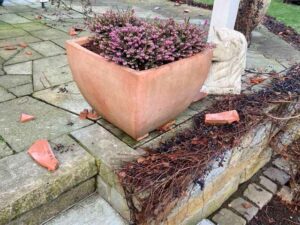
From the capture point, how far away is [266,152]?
2.52 meters

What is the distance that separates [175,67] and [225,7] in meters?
1.25

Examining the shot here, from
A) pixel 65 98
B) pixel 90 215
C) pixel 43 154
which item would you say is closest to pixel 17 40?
pixel 65 98

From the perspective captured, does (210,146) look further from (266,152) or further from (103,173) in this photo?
(266,152)

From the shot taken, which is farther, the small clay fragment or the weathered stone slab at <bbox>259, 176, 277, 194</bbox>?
the small clay fragment

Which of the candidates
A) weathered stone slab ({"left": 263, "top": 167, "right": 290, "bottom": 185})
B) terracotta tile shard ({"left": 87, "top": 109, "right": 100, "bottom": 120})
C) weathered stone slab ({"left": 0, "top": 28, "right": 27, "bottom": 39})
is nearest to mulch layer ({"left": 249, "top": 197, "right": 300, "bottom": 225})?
weathered stone slab ({"left": 263, "top": 167, "right": 290, "bottom": 185})

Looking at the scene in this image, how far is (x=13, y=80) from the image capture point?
7.61 ft

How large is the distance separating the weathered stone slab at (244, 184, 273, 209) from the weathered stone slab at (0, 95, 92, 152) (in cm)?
129

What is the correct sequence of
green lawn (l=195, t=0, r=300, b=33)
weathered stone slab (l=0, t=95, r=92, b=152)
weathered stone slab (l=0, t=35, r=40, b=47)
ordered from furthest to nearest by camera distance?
1. green lawn (l=195, t=0, r=300, b=33)
2. weathered stone slab (l=0, t=35, r=40, b=47)
3. weathered stone slab (l=0, t=95, r=92, b=152)

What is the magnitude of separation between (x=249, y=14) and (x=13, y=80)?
7.67ft

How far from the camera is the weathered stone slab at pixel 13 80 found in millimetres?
2253

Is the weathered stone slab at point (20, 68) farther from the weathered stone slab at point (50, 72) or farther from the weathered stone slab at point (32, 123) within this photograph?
the weathered stone slab at point (32, 123)

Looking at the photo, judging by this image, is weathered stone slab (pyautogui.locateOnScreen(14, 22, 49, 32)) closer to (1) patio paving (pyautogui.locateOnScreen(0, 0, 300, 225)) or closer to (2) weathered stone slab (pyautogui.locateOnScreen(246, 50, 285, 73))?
(1) patio paving (pyautogui.locateOnScreen(0, 0, 300, 225))

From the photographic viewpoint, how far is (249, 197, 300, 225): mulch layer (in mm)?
2141

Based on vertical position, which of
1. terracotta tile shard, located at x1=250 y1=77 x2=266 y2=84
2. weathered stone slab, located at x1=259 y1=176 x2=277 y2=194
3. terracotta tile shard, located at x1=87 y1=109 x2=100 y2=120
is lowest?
weathered stone slab, located at x1=259 y1=176 x2=277 y2=194
